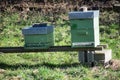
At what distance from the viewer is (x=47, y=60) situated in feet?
31.0

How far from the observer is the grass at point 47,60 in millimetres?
7953

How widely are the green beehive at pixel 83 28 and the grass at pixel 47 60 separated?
0.52 meters

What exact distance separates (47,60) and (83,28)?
1311 millimetres

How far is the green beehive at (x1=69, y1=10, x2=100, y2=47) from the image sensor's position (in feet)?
28.3

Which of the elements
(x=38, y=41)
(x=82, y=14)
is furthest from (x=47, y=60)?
(x=82, y=14)

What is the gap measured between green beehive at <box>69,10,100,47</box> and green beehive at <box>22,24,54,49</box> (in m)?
0.58

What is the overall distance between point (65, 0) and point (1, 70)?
6392 millimetres

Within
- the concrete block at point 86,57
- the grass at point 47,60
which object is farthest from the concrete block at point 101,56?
the grass at point 47,60

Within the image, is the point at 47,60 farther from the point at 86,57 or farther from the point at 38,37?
the point at 86,57

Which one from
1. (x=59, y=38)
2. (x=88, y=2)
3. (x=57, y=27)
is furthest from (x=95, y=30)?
(x=88, y=2)

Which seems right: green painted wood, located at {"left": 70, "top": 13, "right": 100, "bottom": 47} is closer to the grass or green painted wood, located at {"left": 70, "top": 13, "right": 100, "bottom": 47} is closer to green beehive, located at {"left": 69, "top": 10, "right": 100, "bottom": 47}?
green beehive, located at {"left": 69, "top": 10, "right": 100, "bottom": 47}

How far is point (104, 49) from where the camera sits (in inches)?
357

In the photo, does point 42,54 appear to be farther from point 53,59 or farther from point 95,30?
point 95,30

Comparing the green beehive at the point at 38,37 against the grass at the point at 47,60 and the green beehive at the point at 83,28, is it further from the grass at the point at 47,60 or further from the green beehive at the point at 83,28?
the green beehive at the point at 83,28
